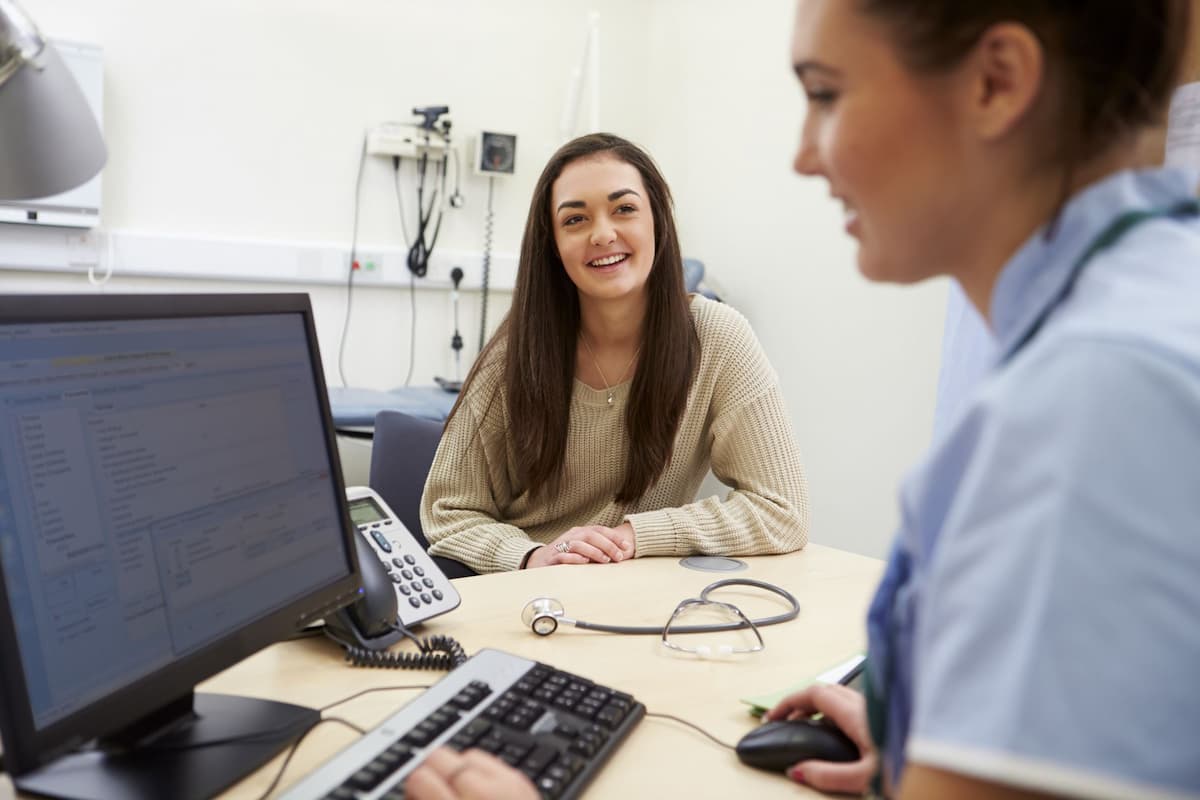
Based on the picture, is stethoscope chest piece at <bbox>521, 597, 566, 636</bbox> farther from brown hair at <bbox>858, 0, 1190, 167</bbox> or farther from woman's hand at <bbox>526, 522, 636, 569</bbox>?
brown hair at <bbox>858, 0, 1190, 167</bbox>

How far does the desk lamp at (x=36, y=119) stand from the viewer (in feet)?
2.82

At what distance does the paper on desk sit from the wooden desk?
1cm

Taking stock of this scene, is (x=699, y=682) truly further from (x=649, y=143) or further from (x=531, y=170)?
(x=649, y=143)

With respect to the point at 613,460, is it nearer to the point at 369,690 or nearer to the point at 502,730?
the point at 369,690

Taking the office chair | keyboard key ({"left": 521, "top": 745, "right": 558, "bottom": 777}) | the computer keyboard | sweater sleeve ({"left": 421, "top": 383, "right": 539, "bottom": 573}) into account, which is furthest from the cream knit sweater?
keyboard key ({"left": 521, "top": 745, "right": 558, "bottom": 777})

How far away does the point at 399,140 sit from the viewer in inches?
125

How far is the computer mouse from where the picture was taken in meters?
0.76

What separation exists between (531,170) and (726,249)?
2.75ft

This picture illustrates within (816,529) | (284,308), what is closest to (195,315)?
(284,308)

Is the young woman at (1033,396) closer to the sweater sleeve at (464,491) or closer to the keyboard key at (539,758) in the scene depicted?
the keyboard key at (539,758)

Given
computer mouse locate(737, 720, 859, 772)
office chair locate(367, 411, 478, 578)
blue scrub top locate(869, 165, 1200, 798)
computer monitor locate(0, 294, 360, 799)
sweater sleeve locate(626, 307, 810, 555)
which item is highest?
blue scrub top locate(869, 165, 1200, 798)

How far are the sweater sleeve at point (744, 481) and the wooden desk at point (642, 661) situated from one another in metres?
0.05

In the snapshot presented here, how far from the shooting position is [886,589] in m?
0.62

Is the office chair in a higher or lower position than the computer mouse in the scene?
lower
